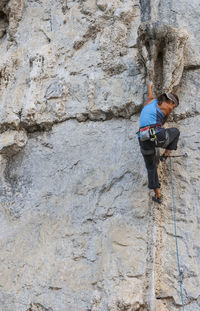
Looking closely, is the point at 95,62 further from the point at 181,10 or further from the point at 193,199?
the point at 193,199

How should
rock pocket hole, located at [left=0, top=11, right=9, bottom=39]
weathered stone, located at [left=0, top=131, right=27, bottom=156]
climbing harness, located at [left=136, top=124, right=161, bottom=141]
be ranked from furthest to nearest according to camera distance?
rock pocket hole, located at [left=0, top=11, right=9, bottom=39] < weathered stone, located at [left=0, top=131, right=27, bottom=156] < climbing harness, located at [left=136, top=124, right=161, bottom=141]

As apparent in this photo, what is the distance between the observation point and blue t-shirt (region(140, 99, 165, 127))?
567 centimetres

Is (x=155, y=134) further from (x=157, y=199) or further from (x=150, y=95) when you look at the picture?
(x=157, y=199)

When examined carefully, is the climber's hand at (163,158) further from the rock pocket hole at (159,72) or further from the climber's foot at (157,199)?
the rock pocket hole at (159,72)

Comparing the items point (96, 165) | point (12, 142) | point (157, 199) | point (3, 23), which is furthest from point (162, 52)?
point (3, 23)

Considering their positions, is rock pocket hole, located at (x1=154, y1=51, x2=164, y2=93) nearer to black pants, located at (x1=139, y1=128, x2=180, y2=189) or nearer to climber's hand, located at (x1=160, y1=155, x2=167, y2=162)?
black pants, located at (x1=139, y1=128, x2=180, y2=189)

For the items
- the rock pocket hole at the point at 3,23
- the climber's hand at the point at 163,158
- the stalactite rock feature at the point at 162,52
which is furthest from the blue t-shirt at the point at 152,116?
the rock pocket hole at the point at 3,23

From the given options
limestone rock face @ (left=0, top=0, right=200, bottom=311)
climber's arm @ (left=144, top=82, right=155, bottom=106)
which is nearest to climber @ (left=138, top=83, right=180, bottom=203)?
climber's arm @ (left=144, top=82, right=155, bottom=106)

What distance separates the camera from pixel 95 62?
716cm

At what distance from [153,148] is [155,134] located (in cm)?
19

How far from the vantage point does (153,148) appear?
567 centimetres

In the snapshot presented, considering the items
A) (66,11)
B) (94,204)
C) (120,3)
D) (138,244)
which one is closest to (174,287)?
(138,244)

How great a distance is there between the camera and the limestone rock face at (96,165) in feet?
18.6

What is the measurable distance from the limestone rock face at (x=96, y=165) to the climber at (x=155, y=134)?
0.35 m
